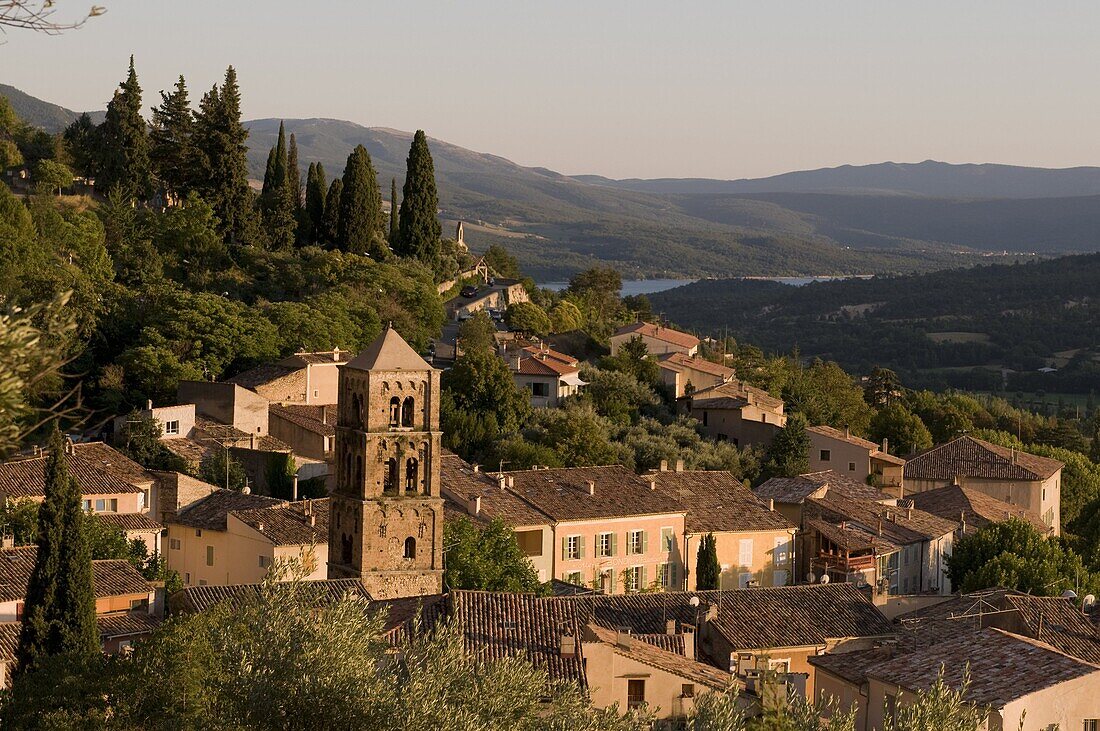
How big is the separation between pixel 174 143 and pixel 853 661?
4588cm

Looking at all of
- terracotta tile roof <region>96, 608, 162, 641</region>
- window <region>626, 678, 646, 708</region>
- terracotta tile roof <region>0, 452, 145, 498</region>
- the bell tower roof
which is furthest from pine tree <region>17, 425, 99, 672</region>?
terracotta tile roof <region>0, 452, 145, 498</region>

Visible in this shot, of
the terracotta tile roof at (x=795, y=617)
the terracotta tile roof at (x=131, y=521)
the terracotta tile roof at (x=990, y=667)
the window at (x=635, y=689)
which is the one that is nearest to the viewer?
the window at (x=635, y=689)

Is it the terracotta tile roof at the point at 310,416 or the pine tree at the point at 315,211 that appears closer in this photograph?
the terracotta tile roof at the point at 310,416

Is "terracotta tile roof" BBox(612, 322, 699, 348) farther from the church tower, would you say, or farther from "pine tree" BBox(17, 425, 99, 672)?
"pine tree" BBox(17, 425, 99, 672)

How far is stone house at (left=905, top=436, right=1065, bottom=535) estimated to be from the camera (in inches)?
2574

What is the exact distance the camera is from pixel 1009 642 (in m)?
29.4

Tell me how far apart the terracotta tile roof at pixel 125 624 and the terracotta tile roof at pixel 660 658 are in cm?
1047

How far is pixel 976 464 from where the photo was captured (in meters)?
66.8

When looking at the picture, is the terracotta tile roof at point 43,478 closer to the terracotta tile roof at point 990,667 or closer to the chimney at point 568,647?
the chimney at point 568,647

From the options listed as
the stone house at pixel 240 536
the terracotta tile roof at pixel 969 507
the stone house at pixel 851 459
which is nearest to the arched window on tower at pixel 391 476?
the stone house at pixel 240 536

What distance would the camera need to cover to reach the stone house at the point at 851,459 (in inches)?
2584

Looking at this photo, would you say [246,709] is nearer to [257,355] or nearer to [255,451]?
[255,451]

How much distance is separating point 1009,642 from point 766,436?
123 feet

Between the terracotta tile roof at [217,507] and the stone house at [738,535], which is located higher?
the terracotta tile roof at [217,507]
